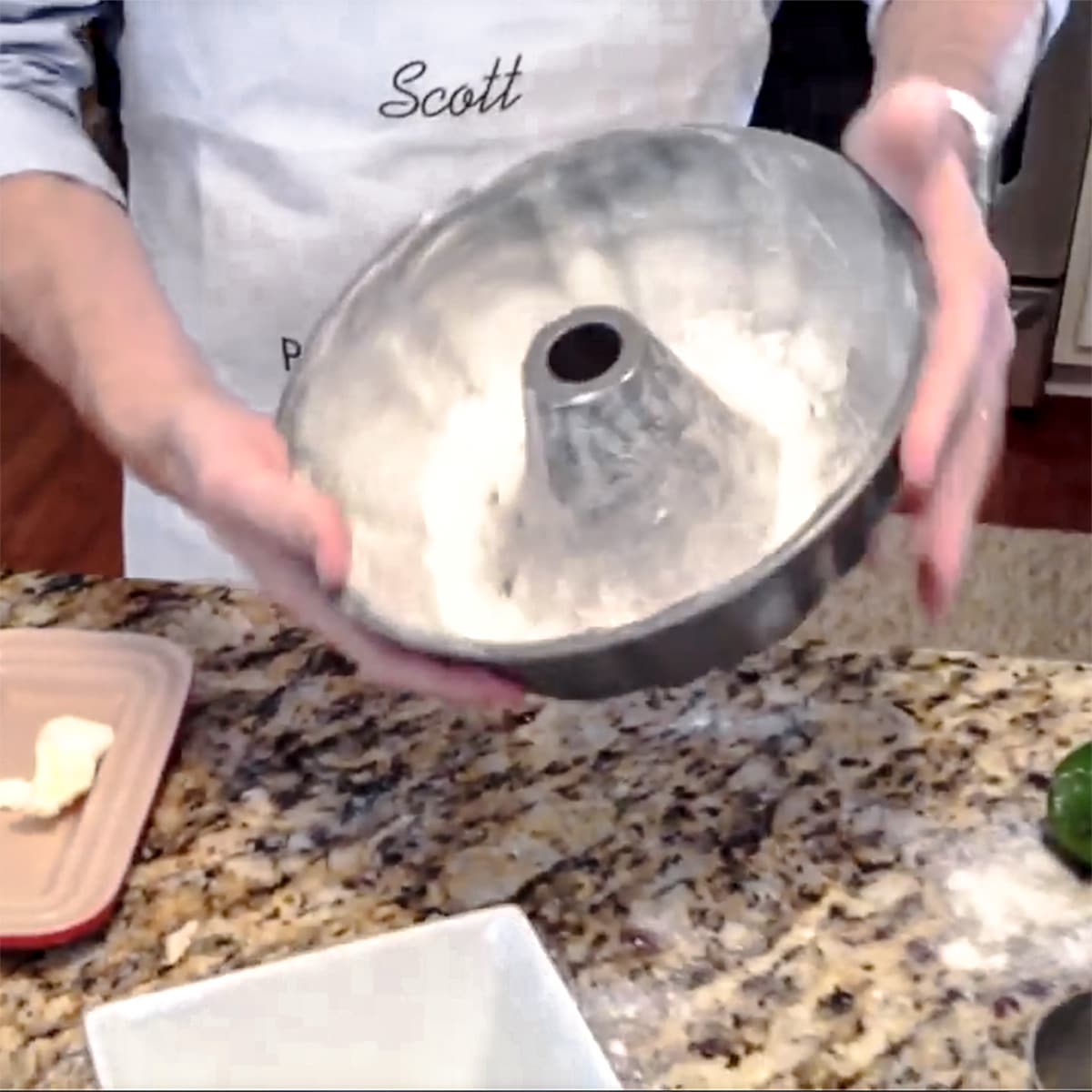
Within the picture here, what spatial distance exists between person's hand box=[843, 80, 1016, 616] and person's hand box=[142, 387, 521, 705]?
136 millimetres

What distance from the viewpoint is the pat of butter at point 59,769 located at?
0.61 metres

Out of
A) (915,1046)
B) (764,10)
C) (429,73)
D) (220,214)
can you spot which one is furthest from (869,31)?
(915,1046)

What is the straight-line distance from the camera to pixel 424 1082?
456 millimetres

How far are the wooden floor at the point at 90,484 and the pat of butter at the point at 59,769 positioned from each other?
1164 mm

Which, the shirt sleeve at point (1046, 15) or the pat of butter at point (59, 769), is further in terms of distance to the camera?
the shirt sleeve at point (1046, 15)

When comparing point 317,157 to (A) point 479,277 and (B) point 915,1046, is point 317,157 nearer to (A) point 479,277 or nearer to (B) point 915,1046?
(A) point 479,277

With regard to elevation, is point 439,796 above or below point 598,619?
below

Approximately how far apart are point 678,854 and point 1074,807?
0.13m

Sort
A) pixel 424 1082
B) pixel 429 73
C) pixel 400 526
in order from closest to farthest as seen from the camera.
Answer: pixel 424 1082
pixel 400 526
pixel 429 73

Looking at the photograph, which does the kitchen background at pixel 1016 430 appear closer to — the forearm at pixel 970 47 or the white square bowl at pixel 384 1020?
the forearm at pixel 970 47

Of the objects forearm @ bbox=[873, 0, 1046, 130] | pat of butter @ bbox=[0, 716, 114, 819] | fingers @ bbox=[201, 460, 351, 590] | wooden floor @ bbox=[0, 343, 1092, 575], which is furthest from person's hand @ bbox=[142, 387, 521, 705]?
wooden floor @ bbox=[0, 343, 1092, 575]

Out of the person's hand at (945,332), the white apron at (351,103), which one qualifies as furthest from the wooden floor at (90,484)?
the person's hand at (945,332)

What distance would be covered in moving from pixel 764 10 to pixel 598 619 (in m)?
0.40

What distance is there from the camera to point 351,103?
745mm
